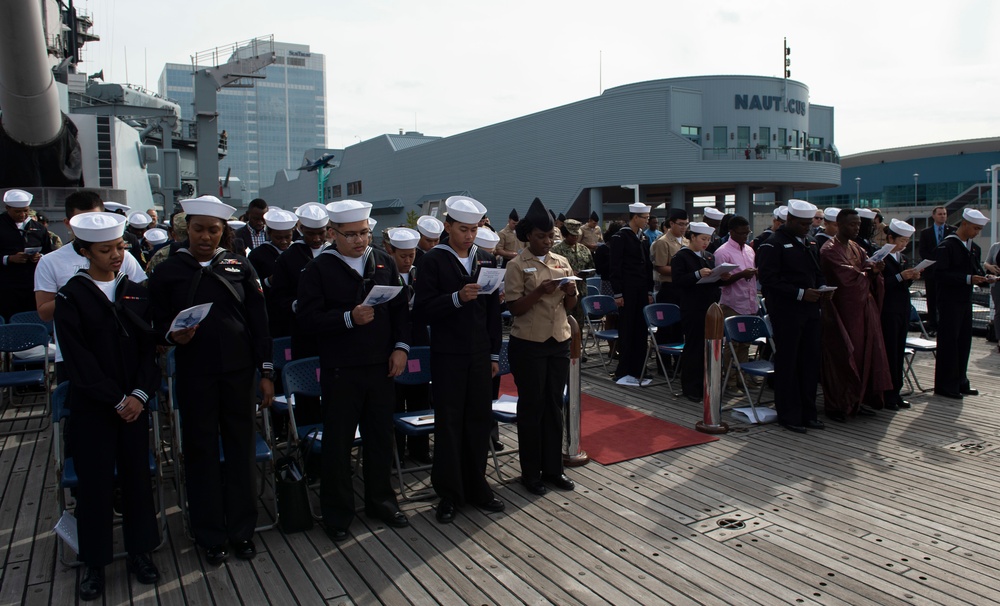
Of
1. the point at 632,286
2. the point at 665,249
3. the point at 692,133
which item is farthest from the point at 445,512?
the point at 692,133

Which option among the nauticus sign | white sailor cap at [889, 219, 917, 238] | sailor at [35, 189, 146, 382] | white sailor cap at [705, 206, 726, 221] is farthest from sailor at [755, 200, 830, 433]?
the nauticus sign

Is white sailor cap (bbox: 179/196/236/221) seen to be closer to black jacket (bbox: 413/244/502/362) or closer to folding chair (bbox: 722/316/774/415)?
black jacket (bbox: 413/244/502/362)

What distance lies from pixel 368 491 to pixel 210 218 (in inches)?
79.1

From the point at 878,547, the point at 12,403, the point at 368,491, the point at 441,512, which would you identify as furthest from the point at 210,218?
the point at 12,403

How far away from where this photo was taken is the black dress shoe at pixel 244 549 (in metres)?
4.42

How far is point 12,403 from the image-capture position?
26.7 feet

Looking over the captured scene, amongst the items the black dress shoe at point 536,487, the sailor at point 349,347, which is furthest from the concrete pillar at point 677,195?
the sailor at point 349,347

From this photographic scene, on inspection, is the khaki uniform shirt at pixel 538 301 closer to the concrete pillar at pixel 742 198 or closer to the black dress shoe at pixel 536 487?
the black dress shoe at pixel 536 487

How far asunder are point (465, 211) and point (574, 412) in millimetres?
2051

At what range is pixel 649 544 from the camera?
459 centimetres

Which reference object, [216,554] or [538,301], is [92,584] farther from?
[538,301]

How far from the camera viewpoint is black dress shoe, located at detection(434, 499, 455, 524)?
16.3 ft

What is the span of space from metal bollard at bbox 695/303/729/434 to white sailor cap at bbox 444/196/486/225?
2.80 metres

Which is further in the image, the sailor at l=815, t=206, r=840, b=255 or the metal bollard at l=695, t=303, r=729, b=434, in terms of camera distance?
the sailor at l=815, t=206, r=840, b=255
